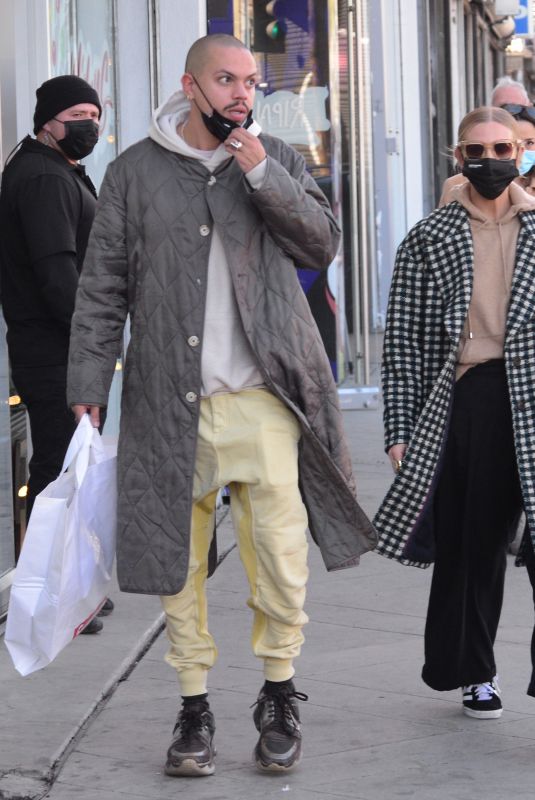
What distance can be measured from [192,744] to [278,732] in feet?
0.74

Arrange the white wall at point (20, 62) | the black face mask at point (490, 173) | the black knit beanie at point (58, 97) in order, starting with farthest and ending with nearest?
the white wall at point (20, 62) → the black knit beanie at point (58, 97) → the black face mask at point (490, 173)

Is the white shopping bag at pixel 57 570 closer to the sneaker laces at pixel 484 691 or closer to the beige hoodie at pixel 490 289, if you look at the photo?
the beige hoodie at pixel 490 289

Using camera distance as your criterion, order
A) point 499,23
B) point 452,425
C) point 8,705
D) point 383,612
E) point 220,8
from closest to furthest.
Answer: point 452,425
point 8,705
point 383,612
point 220,8
point 499,23

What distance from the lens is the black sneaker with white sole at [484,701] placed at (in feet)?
13.7

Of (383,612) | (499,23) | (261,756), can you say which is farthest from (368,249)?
(499,23)

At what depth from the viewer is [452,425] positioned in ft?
13.1

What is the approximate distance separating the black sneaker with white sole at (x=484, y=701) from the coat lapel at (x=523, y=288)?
1.03 metres

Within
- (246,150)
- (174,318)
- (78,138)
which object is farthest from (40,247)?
(246,150)

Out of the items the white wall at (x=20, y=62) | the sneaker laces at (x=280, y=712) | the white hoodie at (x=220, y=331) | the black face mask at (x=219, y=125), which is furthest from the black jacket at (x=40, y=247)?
the sneaker laces at (x=280, y=712)

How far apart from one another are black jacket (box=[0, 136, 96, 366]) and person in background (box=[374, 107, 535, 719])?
4.12ft

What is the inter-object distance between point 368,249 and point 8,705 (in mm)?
6570

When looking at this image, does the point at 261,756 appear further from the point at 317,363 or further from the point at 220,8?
the point at 220,8

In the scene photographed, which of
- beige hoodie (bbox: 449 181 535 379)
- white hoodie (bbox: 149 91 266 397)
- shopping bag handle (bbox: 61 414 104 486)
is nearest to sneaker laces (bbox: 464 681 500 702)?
beige hoodie (bbox: 449 181 535 379)

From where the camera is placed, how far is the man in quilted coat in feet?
12.1
